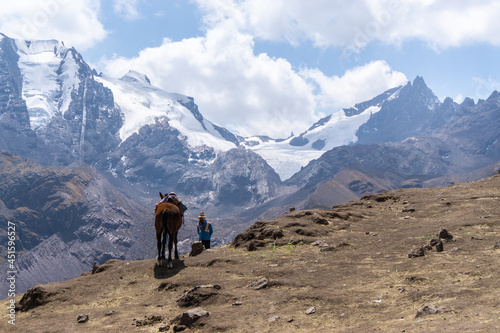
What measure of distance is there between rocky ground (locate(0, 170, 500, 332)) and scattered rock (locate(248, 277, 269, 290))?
0.09m

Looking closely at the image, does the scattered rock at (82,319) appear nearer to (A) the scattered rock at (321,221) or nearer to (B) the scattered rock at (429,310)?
(B) the scattered rock at (429,310)

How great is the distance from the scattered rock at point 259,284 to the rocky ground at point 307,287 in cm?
9

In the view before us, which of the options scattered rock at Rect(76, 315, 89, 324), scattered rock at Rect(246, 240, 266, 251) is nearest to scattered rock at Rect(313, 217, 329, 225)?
scattered rock at Rect(246, 240, 266, 251)

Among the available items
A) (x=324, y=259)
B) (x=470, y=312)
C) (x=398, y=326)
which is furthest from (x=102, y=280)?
(x=470, y=312)

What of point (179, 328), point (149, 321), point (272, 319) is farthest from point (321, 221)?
point (179, 328)

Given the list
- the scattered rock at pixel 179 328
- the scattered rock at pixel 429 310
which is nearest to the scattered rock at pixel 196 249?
the scattered rock at pixel 179 328

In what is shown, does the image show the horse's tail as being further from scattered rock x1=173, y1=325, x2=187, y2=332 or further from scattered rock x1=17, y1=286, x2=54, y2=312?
scattered rock x1=173, y1=325, x2=187, y2=332

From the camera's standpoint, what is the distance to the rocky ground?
45.8ft

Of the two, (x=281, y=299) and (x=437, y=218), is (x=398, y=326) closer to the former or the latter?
(x=281, y=299)

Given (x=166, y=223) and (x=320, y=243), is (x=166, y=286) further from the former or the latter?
(x=320, y=243)

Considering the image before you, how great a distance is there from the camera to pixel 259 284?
19141 mm

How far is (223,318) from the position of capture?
15.5m

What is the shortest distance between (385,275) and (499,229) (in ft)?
35.3

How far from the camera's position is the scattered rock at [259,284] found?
18.9 meters
